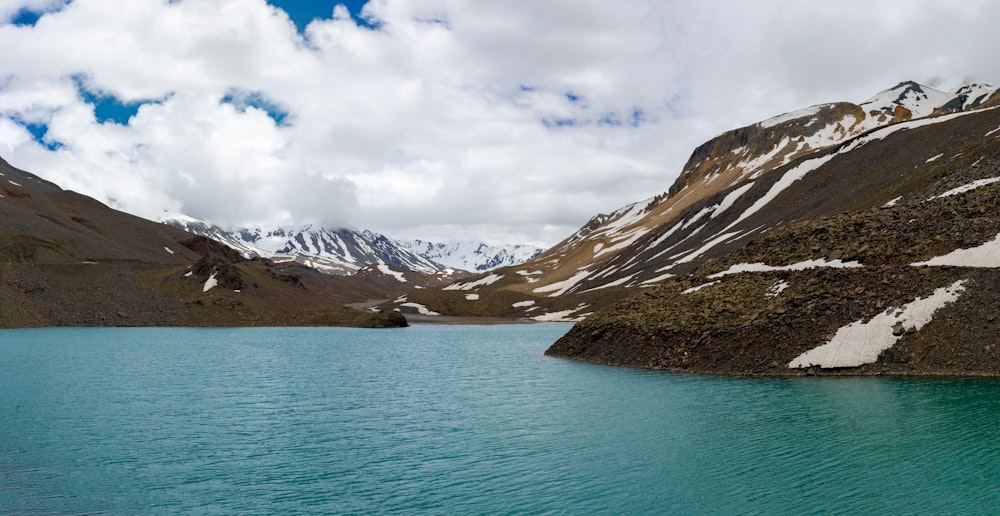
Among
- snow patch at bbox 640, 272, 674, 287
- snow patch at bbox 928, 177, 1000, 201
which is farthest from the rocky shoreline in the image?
snow patch at bbox 640, 272, 674, 287

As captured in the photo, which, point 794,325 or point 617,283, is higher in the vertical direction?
point 617,283

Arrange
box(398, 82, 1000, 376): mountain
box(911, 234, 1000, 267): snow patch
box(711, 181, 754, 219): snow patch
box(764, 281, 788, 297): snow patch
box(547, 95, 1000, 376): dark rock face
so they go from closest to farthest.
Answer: box(547, 95, 1000, 376): dark rock face, box(398, 82, 1000, 376): mountain, box(911, 234, 1000, 267): snow patch, box(764, 281, 788, 297): snow patch, box(711, 181, 754, 219): snow patch

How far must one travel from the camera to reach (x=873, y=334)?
48.3 m

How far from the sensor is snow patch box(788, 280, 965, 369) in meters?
47.1

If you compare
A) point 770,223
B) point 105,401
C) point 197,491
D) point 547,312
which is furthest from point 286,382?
point 547,312

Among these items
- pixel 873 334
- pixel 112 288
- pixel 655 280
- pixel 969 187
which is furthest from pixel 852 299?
pixel 112 288

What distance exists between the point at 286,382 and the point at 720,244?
95205mm

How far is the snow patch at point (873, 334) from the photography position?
154ft

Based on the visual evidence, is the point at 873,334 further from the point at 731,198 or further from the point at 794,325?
the point at 731,198

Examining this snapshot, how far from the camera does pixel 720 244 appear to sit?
411ft

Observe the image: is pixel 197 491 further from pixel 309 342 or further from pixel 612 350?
pixel 309 342

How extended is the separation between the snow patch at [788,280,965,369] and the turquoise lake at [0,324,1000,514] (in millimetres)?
3114

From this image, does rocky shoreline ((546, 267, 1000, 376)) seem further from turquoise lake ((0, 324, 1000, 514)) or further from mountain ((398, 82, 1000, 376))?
turquoise lake ((0, 324, 1000, 514))

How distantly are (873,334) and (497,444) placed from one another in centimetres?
3365
